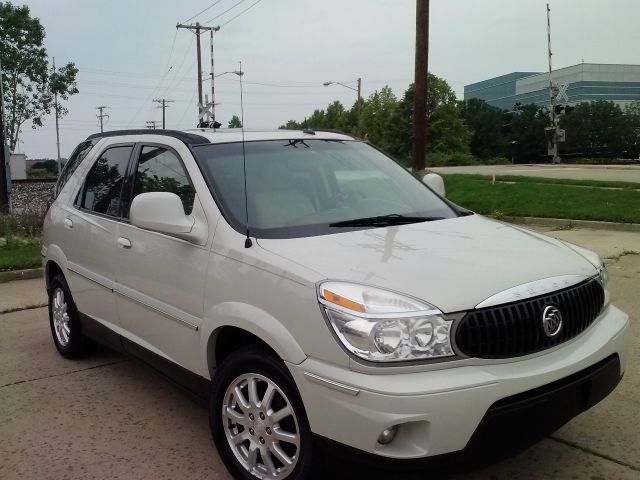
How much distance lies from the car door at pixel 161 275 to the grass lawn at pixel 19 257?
5347 millimetres

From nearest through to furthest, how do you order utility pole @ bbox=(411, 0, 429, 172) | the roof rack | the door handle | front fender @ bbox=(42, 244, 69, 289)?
the roof rack, the door handle, front fender @ bbox=(42, 244, 69, 289), utility pole @ bbox=(411, 0, 429, 172)

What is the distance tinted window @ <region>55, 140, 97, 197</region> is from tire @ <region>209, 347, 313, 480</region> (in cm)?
279

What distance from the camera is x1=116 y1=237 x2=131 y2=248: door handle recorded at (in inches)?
150

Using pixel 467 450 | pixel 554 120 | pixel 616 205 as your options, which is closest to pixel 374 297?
pixel 467 450

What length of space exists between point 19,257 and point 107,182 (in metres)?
5.49

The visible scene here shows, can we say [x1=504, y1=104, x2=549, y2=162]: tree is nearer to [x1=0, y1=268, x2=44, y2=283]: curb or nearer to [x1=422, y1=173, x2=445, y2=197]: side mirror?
[x1=0, y1=268, x2=44, y2=283]: curb

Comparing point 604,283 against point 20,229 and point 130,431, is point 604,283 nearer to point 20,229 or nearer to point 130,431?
point 130,431

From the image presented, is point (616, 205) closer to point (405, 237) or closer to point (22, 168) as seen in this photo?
point (405, 237)

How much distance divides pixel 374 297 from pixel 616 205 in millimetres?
11858

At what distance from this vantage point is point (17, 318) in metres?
6.40

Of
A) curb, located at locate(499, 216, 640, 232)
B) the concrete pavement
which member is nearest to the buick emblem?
the concrete pavement

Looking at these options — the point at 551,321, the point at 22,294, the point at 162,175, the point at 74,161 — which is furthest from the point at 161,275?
the point at 22,294

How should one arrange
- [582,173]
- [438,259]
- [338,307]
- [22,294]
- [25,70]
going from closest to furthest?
[338,307], [438,259], [22,294], [582,173], [25,70]

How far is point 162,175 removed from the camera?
380cm
